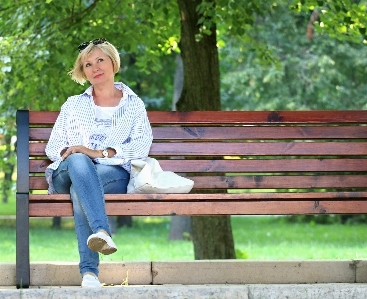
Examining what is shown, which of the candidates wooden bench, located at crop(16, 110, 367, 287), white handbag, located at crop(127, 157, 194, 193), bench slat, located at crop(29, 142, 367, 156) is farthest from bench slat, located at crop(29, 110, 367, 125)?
white handbag, located at crop(127, 157, 194, 193)

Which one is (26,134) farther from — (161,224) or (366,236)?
(161,224)

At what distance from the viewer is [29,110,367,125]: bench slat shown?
625cm

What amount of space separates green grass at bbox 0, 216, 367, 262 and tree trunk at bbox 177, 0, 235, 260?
2.32 metres

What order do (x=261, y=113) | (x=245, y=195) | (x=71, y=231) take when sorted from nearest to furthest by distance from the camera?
(x=245, y=195) → (x=261, y=113) → (x=71, y=231)

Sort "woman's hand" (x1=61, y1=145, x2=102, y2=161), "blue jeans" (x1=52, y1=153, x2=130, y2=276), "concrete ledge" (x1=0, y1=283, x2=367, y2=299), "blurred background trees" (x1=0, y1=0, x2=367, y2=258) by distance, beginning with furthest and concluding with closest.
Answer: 1. "blurred background trees" (x1=0, y1=0, x2=367, y2=258)
2. "woman's hand" (x1=61, y1=145, x2=102, y2=161)
3. "blue jeans" (x1=52, y1=153, x2=130, y2=276)
4. "concrete ledge" (x1=0, y1=283, x2=367, y2=299)

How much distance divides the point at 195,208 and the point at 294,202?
0.61m

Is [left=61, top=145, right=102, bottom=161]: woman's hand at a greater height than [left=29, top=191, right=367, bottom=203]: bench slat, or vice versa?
[left=61, top=145, right=102, bottom=161]: woman's hand

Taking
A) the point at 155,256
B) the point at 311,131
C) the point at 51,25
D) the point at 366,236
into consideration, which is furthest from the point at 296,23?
the point at 311,131

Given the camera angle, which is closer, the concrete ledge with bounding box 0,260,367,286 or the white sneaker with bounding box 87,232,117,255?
the white sneaker with bounding box 87,232,117,255

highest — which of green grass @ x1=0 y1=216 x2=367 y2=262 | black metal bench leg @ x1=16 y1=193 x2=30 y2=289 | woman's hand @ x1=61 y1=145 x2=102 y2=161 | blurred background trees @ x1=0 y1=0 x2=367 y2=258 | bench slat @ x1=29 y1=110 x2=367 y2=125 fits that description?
blurred background trees @ x1=0 y1=0 x2=367 y2=258

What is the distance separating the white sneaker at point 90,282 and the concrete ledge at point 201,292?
358 mm

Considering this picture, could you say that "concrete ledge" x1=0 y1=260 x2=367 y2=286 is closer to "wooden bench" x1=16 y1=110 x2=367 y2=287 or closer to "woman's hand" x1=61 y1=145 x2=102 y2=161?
"wooden bench" x1=16 y1=110 x2=367 y2=287

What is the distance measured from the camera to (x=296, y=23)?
24.8m

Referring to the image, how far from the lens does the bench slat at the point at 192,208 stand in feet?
18.1
